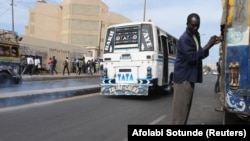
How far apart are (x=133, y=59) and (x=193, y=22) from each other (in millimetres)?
9076

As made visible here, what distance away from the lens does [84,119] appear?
934 cm

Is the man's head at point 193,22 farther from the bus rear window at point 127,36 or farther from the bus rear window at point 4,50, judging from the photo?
the bus rear window at point 4,50

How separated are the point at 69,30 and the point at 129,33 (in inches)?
3170

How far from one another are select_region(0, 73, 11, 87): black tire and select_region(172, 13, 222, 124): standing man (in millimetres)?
15797

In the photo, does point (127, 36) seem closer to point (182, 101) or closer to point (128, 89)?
point (128, 89)

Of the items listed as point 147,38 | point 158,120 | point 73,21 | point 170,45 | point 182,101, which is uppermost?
point 73,21


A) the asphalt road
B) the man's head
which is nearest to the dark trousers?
the man's head

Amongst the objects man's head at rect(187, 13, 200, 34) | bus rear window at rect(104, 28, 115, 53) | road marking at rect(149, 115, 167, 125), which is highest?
bus rear window at rect(104, 28, 115, 53)

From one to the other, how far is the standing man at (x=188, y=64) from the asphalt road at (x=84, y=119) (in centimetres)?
223

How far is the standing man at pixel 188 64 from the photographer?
5020mm

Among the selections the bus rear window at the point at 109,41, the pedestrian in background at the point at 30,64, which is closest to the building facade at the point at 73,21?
the pedestrian in background at the point at 30,64

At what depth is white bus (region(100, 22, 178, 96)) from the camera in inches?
551

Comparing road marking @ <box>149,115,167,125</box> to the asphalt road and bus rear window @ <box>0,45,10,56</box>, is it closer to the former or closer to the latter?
the asphalt road

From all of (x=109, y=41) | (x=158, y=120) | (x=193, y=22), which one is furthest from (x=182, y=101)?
(x=109, y=41)
